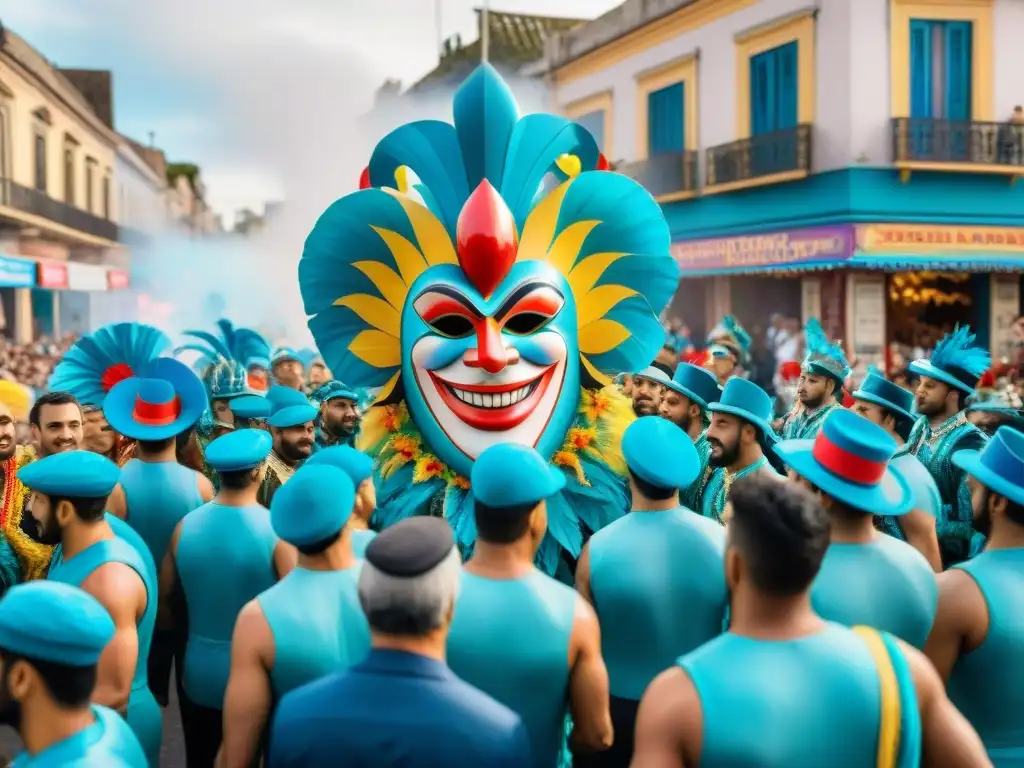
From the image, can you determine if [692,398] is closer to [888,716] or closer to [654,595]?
[654,595]

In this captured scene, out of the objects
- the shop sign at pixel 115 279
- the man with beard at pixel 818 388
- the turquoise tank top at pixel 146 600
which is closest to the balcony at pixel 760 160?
the man with beard at pixel 818 388

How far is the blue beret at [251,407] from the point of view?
5.39 metres

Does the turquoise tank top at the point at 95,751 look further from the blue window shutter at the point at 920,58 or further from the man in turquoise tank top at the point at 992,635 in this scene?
the blue window shutter at the point at 920,58

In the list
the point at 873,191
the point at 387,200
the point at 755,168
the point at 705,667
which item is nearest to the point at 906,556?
the point at 705,667

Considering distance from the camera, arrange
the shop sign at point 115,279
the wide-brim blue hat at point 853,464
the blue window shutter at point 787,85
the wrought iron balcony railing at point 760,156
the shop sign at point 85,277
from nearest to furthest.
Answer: the wide-brim blue hat at point 853,464
the wrought iron balcony railing at point 760,156
the blue window shutter at point 787,85
the shop sign at point 85,277
the shop sign at point 115,279

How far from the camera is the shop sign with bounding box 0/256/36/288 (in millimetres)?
16922

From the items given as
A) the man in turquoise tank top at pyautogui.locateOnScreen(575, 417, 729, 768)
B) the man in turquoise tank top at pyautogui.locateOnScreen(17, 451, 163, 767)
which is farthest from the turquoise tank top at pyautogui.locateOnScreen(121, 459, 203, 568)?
the man in turquoise tank top at pyautogui.locateOnScreen(575, 417, 729, 768)

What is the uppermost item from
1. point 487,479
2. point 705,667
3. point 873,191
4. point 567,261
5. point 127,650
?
point 873,191

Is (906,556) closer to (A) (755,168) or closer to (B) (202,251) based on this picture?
(A) (755,168)

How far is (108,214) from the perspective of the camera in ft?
108

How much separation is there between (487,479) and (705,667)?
0.88 metres

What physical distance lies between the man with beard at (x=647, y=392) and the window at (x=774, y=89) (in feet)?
31.6

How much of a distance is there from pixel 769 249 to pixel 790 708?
1395 centimetres

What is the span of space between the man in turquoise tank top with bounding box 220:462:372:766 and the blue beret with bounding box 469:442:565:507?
349 millimetres
